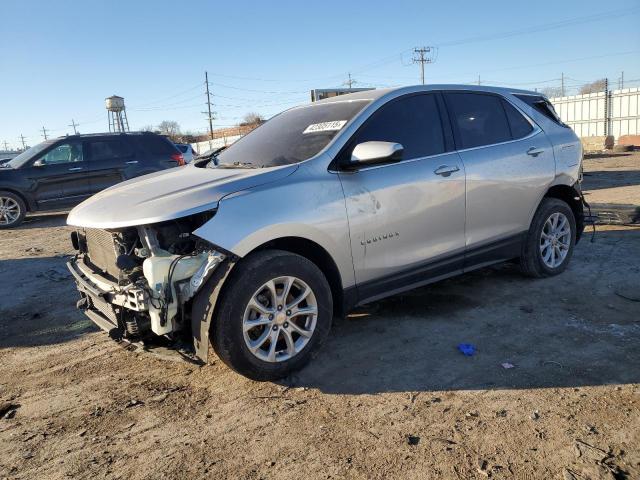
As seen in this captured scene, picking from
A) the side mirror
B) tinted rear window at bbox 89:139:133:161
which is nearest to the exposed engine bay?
the side mirror

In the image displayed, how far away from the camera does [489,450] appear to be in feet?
8.42

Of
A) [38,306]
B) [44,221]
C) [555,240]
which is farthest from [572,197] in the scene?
[44,221]

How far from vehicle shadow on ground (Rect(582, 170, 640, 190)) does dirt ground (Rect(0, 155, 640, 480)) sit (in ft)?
29.2

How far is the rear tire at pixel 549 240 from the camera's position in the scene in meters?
5.07

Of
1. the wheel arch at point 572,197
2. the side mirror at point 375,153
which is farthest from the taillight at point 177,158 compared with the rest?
the side mirror at point 375,153

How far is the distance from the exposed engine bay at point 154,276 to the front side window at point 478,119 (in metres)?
2.47

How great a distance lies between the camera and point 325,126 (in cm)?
401

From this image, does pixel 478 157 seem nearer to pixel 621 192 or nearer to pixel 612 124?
pixel 621 192

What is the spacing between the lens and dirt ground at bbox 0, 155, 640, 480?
2553mm

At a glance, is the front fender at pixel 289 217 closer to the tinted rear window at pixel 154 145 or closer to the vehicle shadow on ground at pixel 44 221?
the vehicle shadow on ground at pixel 44 221

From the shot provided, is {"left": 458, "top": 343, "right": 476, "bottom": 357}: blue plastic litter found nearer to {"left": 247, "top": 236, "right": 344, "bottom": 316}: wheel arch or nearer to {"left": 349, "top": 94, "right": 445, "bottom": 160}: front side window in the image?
{"left": 247, "top": 236, "right": 344, "bottom": 316}: wheel arch

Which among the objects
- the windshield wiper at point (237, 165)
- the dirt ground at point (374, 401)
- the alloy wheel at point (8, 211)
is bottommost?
the dirt ground at point (374, 401)

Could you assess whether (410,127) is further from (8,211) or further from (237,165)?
(8,211)

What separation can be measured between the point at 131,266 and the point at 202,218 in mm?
514
